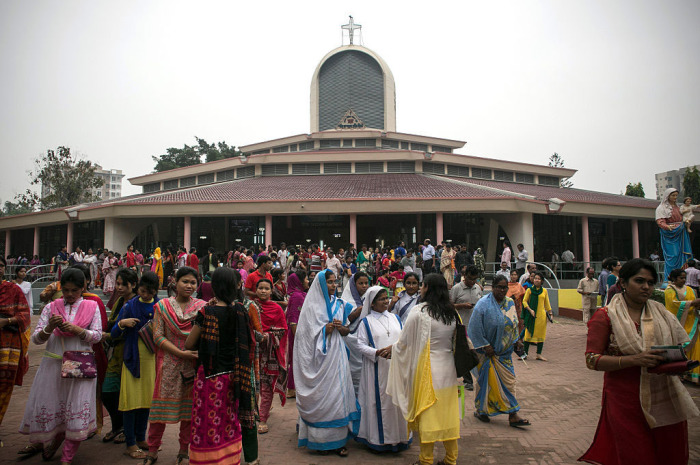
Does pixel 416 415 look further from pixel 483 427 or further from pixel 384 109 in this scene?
pixel 384 109

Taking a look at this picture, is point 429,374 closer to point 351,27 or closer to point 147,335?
point 147,335

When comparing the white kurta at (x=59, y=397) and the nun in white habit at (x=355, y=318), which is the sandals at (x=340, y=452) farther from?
the white kurta at (x=59, y=397)

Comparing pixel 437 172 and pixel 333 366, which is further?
pixel 437 172

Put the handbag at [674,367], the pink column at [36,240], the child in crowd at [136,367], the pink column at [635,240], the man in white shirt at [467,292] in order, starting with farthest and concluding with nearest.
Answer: the pink column at [36,240] < the pink column at [635,240] < the man in white shirt at [467,292] < the child in crowd at [136,367] < the handbag at [674,367]

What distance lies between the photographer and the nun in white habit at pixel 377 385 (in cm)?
407

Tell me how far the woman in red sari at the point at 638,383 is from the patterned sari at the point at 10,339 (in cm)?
467

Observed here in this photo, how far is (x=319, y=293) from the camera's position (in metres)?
4.35

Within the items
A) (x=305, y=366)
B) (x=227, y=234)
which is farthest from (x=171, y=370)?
(x=227, y=234)

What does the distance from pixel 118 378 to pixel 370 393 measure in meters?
2.22

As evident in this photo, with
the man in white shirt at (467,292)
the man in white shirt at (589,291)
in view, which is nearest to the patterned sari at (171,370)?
the man in white shirt at (467,292)

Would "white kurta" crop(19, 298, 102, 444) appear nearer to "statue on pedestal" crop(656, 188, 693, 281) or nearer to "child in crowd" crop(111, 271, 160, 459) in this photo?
"child in crowd" crop(111, 271, 160, 459)

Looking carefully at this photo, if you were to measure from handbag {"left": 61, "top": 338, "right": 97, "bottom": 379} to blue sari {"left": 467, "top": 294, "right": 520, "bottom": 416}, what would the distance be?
138 inches

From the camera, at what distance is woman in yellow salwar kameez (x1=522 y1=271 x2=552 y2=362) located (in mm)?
7801

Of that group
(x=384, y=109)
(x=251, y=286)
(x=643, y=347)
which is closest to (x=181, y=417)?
(x=251, y=286)
